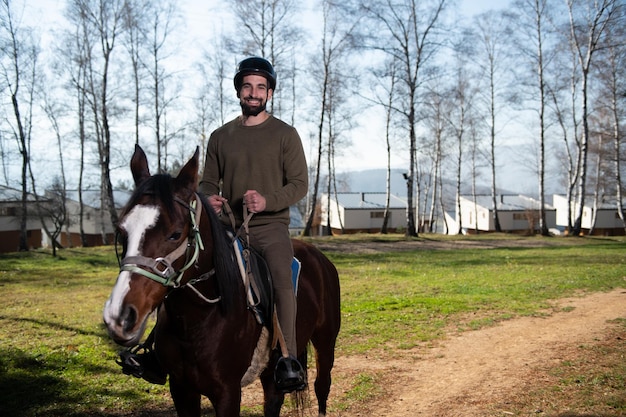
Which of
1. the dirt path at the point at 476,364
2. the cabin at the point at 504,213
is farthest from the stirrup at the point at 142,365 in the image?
the cabin at the point at 504,213

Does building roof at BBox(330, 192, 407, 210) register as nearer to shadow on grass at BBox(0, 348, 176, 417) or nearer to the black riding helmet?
shadow on grass at BBox(0, 348, 176, 417)

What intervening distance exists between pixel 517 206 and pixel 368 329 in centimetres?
6624

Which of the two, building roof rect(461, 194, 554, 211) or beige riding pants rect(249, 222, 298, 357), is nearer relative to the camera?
beige riding pants rect(249, 222, 298, 357)

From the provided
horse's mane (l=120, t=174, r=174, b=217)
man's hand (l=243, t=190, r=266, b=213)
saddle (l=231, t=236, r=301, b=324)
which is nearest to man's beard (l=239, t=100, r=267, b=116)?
man's hand (l=243, t=190, r=266, b=213)

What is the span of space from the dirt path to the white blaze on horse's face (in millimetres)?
3688

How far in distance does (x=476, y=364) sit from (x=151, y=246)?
227 inches

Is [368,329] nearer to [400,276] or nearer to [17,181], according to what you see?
[400,276]

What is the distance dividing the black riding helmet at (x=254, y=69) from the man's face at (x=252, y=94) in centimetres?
4

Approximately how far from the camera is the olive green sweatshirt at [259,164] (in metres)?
3.62

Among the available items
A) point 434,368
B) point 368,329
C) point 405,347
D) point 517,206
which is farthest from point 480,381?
point 517,206

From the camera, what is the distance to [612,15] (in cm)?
2622

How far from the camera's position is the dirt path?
18.1 ft

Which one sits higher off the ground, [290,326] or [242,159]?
[242,159]

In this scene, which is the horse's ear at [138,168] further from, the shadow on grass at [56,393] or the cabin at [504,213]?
the cabin at [504,213]
